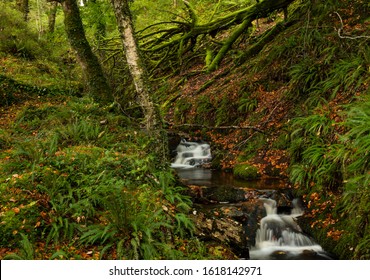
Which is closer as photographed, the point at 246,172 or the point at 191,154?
the point at 246,172

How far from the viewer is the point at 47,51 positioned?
40.7 ft

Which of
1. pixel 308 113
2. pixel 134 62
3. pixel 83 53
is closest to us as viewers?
pixel 134 62

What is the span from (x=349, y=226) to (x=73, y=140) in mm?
4635

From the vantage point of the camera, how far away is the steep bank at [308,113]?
478cm

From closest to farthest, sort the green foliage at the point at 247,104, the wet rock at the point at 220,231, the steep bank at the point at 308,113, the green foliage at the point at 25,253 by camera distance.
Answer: the green foliage at the point at 25,253 → the wet rock at the point at 220,231 → the steep bank at the point at 308,113 → the green foliage at the point at 247,104

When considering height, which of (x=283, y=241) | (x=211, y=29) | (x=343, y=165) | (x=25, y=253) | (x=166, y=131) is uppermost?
(x=211, y=29)

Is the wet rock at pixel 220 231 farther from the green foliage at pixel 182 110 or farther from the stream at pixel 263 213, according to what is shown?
the green foliage at pixel 182 110

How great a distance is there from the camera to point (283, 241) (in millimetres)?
5375

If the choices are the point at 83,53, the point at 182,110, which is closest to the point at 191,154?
the point at 182,110

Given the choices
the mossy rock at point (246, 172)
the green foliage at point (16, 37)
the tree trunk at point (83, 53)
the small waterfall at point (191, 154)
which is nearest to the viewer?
the mossy rock at point (246, 172)

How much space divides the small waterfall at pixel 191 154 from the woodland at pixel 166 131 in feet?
1.03

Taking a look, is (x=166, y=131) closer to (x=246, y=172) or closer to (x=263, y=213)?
(x=263, y=213)

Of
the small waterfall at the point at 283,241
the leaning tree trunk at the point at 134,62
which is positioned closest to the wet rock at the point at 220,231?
the small waterfall at the point at 283,241

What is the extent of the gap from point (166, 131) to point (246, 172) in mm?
2627
